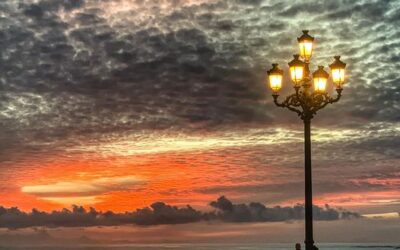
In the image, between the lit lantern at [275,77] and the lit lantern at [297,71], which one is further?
the lit lantern at [275,77]

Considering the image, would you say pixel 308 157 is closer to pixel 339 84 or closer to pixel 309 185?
pixel 309 185

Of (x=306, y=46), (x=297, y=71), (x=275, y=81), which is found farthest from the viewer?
(x=275, y=81)

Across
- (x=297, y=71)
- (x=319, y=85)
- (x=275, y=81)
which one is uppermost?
(x=297, y=71)

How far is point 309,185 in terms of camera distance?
17.9m

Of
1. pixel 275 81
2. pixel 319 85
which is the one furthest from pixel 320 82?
pixel 275 81

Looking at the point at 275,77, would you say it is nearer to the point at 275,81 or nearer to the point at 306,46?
the point at 275,81

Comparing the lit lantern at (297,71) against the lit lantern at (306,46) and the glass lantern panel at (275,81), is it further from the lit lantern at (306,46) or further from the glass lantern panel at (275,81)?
the glass lantern panel at (275,81)

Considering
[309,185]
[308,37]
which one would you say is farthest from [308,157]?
[308,37]

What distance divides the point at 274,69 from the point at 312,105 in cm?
146

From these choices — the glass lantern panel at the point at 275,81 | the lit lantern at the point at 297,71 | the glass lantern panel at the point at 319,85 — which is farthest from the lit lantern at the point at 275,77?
the glass lantern panel at the point at 319,85

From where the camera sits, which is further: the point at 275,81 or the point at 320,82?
the point at 275,81

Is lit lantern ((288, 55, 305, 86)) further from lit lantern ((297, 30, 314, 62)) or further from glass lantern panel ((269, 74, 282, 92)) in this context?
glass lantern panel ((269, 74, 282, 92))

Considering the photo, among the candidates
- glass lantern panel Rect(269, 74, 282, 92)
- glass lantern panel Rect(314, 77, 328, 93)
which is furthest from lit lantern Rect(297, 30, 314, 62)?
glass lantern panel Rect(269, 74, 282, 92)

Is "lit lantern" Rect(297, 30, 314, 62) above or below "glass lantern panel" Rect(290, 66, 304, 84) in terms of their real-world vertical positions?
above
